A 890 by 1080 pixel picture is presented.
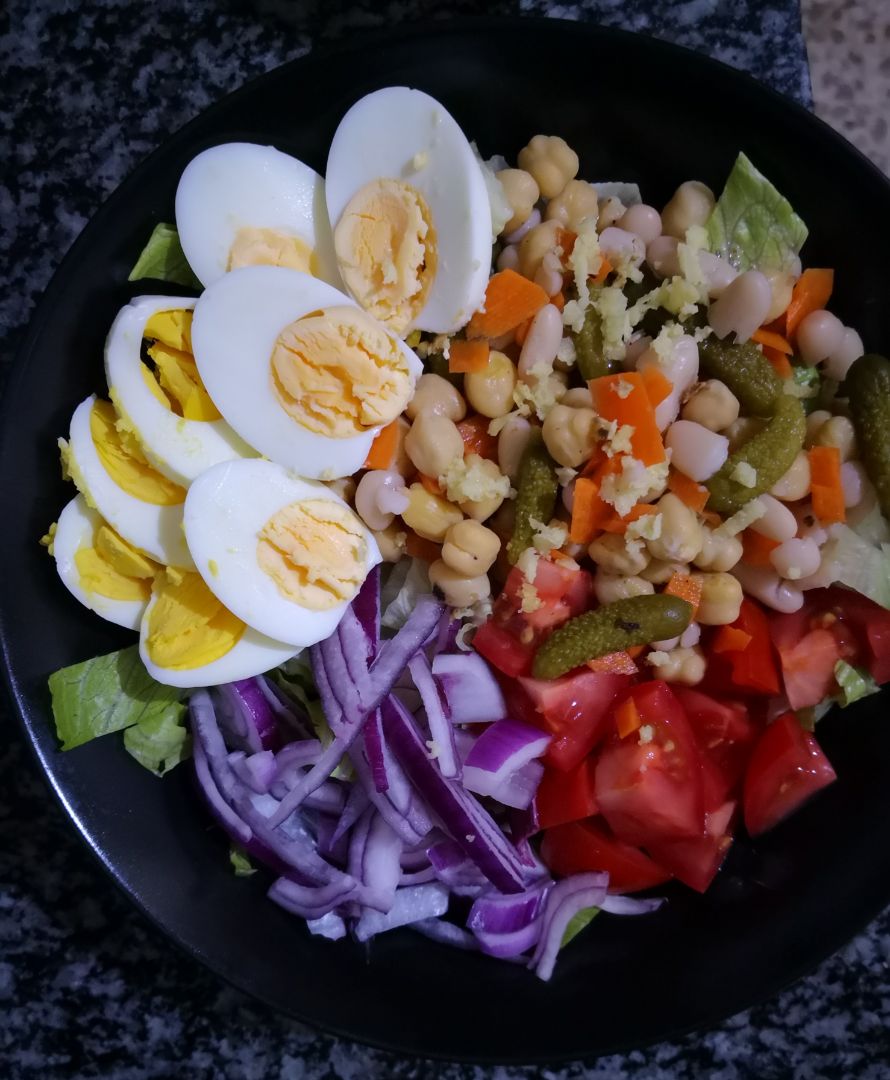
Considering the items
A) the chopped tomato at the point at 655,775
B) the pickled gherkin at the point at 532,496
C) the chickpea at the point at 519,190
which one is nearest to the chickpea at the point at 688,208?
the chickpea at the point at 519,190

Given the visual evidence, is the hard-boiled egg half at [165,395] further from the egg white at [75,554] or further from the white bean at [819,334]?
the white bean at [819,334]

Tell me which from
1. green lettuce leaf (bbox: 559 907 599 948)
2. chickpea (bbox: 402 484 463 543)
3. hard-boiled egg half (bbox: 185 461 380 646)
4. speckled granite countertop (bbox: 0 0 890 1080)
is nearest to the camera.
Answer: hard-boiled egg half (bbox: 185 461 380 646)

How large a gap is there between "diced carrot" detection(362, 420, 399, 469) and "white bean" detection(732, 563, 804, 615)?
645mm

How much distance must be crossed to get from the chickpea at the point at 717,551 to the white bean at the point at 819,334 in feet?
1.15

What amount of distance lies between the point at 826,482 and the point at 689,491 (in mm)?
241

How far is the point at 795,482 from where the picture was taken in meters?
1.56

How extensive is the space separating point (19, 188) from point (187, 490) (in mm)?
857

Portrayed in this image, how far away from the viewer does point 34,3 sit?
189cm

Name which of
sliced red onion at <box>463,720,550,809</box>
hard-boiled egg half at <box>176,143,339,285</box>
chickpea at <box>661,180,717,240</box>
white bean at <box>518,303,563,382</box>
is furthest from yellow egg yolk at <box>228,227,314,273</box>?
sliced red onion at <box>463,720,550,809</box>

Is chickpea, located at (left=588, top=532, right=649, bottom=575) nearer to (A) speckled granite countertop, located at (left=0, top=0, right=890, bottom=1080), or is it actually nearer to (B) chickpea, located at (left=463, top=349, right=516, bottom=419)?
(B) chickpea, located at (left=463, top=349, right=516, bottom=419)

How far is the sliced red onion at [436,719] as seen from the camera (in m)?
1.63

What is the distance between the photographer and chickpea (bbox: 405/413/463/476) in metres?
1.53

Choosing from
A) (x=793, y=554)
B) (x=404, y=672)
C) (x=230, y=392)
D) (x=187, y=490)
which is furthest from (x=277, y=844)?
(x=793, y=554)

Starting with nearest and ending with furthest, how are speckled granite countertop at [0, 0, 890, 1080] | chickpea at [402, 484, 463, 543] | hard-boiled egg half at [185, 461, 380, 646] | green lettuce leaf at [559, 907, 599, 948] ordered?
hard-boiled egg half at [185, 461, 380, 646] → chickpea at [402, 484, 463, 543] → green lettuce leaf at [559, 907, 599, 948] → speckled granite countertop at [0, 0, 890, 1080]
